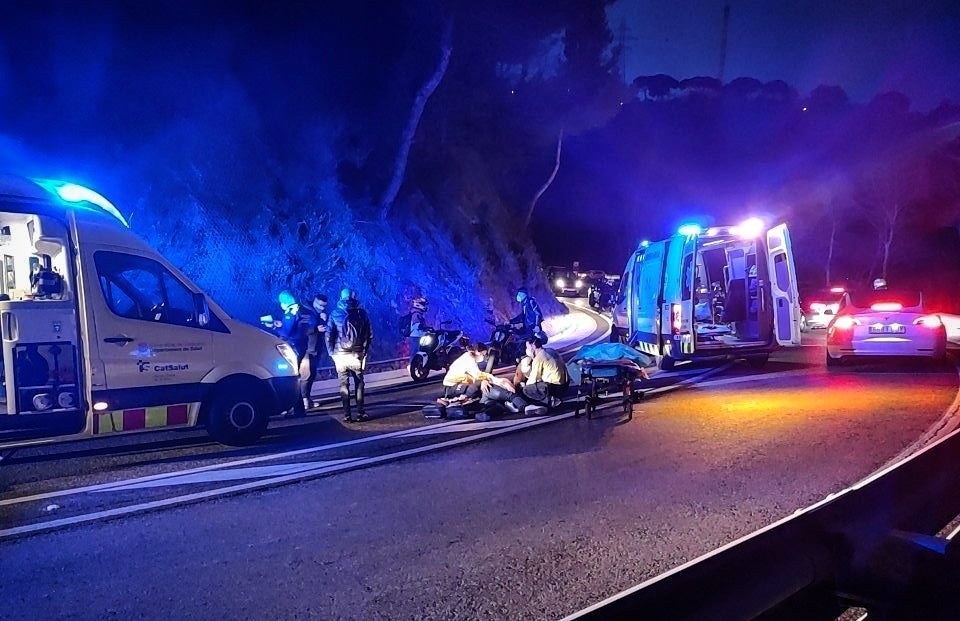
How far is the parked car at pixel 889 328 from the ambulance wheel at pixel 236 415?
1009cm

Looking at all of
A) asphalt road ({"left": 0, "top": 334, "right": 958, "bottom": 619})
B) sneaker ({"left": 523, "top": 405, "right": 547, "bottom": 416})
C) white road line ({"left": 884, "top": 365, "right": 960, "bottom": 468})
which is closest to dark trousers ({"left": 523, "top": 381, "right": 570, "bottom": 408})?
sneaker ({"left": 523, "top": 405, "right": 547, "bottom": 416})

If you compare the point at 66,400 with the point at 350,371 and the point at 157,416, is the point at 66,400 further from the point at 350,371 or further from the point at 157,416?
the point at 350,371

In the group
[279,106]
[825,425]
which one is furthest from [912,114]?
[825,425]

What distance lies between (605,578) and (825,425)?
4.93m

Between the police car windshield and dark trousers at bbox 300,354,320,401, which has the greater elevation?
the police car windshield

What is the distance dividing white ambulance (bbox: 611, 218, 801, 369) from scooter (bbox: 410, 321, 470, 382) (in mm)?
3629

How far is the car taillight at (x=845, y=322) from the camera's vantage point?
11984 millimetres

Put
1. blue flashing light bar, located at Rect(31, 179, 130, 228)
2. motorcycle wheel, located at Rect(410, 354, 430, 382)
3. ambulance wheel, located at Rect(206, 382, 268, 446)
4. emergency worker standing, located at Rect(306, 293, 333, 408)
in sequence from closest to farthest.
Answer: blue flashing light bar, located at Rect(31, 179, 130, 228), ambulance wheel, located at Rect(206, 382, 268, 446), emergency worker standing, located at Rect(306, 293, 333, 408), motorcycle wheel, located at Rect(410, 354, 430, 382)

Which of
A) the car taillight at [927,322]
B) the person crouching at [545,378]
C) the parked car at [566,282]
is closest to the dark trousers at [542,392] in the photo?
the person crouching at [545,378]

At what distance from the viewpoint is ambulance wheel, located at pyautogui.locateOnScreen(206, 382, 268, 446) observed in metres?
7.31

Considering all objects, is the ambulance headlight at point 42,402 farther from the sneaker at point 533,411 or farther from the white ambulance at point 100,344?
the sneaker at point 533,411

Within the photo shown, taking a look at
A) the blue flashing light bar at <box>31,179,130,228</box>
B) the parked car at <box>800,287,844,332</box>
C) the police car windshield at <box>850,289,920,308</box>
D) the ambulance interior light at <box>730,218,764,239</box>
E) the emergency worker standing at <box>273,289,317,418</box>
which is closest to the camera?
the blue flashing light bar at <box>31,179,130,228</box>

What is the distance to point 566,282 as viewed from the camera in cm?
4609

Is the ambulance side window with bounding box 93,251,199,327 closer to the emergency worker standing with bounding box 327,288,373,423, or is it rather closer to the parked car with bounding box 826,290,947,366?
the emergency worker standing with bounding box 327,288,373,423
